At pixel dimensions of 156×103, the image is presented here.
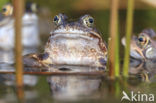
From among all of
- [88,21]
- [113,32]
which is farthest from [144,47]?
[113,32]

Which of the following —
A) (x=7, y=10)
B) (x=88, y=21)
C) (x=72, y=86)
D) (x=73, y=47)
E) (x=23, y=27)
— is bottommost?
(x=72, y=86)

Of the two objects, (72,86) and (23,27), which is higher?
(23,27)

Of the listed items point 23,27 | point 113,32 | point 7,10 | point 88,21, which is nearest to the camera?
point 113,32

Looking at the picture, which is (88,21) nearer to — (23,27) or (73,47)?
(73,47)

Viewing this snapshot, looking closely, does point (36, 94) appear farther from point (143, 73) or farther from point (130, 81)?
point (143, 73)

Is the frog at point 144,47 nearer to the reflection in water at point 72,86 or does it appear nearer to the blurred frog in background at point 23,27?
the reflection in water at point 72,86

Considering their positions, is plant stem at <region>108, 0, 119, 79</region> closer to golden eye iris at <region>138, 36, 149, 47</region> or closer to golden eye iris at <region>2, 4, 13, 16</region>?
golden eye iris at <region>138, 36, 149, 47</region>

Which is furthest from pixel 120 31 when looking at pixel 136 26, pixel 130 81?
pixel 130 81
